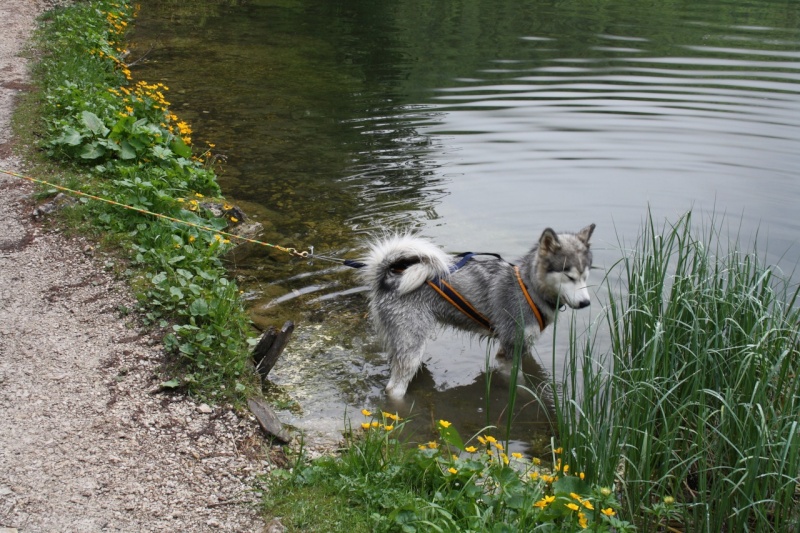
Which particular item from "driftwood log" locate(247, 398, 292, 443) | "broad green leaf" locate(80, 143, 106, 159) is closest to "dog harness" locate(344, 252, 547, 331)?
"driftwood log" locate(247, 398, 292, 443)

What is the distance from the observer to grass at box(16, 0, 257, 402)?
5102 mm

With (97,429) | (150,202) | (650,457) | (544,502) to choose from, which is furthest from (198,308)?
(650,457)

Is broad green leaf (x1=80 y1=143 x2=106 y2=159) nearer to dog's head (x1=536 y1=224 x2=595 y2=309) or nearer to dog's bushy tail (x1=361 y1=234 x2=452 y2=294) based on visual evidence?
dog's bushy tail (x1=361 y1=234 x2=452 y2=294)

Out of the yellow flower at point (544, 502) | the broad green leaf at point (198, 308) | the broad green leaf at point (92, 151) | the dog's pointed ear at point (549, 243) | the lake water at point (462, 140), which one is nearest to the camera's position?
the yellow flower at point (544, 502)

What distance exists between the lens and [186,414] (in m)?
4.61

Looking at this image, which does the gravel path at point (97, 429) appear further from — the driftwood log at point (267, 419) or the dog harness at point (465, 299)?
the dog harness at point (465, 299)

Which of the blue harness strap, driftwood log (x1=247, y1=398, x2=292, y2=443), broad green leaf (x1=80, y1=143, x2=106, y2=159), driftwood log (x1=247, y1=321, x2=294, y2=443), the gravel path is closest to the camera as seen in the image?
the gravel path

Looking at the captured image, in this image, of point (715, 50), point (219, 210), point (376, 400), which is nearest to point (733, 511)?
point (376, 400)

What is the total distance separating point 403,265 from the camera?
5723 mm

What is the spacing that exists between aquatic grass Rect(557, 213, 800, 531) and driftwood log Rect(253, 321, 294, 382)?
Result: 1.90 meters

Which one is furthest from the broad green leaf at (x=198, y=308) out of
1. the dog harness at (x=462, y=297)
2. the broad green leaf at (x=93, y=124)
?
the broad green leaf at (x=93, y=124)

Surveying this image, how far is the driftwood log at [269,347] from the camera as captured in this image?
205 inches

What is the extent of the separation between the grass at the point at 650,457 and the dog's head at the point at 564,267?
39.2 inches

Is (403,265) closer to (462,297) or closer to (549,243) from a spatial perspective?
(462,297)
